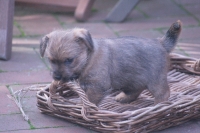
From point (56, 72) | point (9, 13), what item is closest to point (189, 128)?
point (56, 72)

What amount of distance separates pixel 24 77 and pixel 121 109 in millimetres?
1248

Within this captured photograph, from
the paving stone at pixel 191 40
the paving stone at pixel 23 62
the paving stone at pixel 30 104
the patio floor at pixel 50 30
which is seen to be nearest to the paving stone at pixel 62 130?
the patio floor at pixel 50 30

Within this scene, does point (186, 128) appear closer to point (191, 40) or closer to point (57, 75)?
point (57, 75)

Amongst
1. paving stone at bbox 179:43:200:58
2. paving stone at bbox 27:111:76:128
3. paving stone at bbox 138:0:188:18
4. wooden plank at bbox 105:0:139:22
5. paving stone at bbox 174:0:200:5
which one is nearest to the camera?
paving stone at bbox 27:111:76:128

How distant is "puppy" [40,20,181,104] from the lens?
12.3 feet

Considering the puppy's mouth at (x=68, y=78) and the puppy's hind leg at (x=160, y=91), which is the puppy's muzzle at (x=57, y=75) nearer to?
the puppy's mouth at (x=68, y=78)

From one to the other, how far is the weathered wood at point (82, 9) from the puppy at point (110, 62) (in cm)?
218

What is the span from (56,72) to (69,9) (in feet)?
9.82

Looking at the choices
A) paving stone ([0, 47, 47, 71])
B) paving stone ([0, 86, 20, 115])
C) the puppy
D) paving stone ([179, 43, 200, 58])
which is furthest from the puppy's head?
paving stone ([179, 43, 200, 58])

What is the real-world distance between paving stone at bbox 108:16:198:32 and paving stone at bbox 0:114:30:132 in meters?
2.36

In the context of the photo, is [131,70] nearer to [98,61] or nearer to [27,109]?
[98,61]

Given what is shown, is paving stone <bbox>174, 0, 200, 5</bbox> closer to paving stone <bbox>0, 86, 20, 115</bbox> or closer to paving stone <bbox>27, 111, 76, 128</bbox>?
paving stone <bbox>0, 86, 20, 115</bbox>

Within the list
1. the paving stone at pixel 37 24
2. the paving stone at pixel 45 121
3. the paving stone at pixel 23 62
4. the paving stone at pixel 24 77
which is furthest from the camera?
the paving stone at pixel 37 24

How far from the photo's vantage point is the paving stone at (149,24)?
6.26 meters
